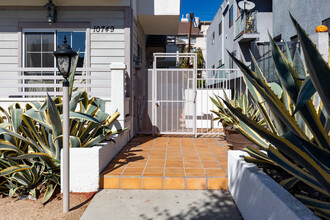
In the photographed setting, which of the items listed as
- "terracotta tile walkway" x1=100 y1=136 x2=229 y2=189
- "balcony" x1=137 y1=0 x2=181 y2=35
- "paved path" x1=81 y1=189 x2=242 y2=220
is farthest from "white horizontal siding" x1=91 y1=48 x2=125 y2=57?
"paved path" x1=81 y1=189 x2=242 y2=220

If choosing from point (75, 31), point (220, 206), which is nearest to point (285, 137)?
point (220, 206)

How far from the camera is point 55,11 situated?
22.5 feet

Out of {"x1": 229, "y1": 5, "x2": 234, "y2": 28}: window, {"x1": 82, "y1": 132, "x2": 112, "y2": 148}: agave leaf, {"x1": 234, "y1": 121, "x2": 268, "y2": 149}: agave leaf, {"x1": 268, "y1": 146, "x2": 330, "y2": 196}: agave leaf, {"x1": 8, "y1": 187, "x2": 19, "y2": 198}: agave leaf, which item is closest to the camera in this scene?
{"x1": 268, "y1": 146, "x2": 330, "y2": 196}: agave leaf

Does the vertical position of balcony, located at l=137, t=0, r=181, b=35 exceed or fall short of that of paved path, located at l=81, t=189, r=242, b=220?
it exceeds it

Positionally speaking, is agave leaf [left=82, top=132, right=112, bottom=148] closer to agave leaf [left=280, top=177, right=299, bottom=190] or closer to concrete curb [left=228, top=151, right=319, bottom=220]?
concrete curb [left=228, top=151, right=319, bottom=220]

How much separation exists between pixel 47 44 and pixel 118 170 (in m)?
4.66

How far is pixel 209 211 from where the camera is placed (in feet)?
10.2

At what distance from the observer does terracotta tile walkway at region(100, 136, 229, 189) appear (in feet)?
12.5

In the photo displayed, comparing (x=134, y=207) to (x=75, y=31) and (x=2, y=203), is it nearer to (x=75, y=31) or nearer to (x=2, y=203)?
(x=2, y=203)

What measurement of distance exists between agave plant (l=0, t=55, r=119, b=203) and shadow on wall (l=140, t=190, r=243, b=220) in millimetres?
1532

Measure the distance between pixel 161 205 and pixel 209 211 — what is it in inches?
23.6

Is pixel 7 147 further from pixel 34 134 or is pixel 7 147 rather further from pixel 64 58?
pixel 64 58

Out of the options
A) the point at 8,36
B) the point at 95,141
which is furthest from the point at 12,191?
the point at 8,36

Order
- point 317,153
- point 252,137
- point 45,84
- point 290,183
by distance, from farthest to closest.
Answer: point 45,84 < point 252,137 < point 290,183 < point 317,153
